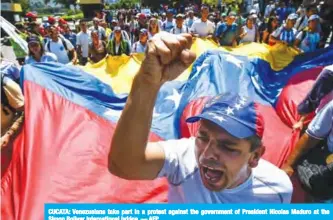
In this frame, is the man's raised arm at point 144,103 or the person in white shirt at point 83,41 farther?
the person in white shirt at point 83,41

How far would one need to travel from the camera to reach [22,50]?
11.0 feet

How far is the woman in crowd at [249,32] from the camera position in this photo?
3027 mm

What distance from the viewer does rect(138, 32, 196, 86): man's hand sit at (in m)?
0.52

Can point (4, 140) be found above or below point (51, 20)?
below

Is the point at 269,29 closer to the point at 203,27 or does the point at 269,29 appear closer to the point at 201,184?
the point at 203,27

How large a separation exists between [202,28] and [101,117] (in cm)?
169

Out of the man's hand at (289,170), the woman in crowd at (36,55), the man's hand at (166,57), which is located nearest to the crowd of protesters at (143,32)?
the woman in crowd at (36,55)

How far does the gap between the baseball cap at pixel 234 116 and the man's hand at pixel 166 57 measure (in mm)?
187

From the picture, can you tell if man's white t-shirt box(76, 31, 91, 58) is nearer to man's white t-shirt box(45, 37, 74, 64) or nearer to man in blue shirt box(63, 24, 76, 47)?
man in blue shirt box(63, 24, 76, 47)

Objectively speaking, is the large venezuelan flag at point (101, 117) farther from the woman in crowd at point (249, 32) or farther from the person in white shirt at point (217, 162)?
the woman in crowd at point (249, 32)

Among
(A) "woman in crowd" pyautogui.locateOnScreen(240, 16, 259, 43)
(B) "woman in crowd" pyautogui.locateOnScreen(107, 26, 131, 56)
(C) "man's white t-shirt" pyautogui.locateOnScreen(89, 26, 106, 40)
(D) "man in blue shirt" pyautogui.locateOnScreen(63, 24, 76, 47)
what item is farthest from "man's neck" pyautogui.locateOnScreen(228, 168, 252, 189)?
(D) "man in blue shirt" pyautogui.locateOnScreen(63, 24, 76, 47)

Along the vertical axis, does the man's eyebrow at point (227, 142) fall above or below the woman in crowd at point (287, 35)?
above

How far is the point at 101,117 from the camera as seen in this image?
5.11 feet

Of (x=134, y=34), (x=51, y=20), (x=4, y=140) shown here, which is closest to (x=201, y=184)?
(x=4, y=140)
